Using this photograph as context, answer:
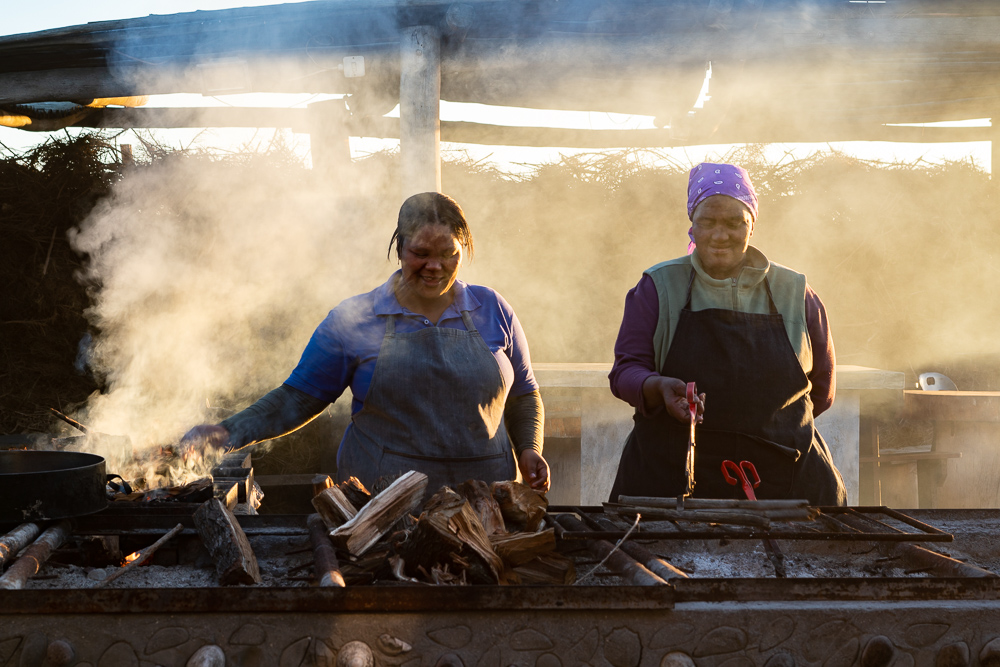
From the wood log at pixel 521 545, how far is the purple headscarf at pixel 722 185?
4.45ft

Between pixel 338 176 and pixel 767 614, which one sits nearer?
pixel 767 614

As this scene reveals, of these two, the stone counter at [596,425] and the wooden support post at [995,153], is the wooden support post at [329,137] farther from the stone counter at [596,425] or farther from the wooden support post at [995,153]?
the wooden support post at [995,153]

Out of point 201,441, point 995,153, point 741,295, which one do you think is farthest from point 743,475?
point 995,153

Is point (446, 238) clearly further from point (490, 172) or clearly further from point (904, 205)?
point (904, 205)

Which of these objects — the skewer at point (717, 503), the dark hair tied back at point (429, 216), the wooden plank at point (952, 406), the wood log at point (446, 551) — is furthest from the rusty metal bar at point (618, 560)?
the wooden plank at point (952, 406)

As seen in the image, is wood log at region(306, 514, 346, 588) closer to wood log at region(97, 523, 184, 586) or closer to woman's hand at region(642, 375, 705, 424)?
wood log at region(97, 523, 184, 586)

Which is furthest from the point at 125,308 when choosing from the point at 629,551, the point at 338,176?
the point at 629,551

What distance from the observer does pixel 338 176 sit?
5.84 metres

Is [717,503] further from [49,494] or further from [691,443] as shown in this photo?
[49,494]

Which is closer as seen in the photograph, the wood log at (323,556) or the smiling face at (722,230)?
the wood log at (323,556)

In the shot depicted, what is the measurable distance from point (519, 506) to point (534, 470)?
0.59 m

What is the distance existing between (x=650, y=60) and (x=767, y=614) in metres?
3.57

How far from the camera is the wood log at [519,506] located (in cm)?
201

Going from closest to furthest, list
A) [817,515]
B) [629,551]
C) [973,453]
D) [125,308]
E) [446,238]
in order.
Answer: [629,551], [817,515], [446,238], [973,453], [125,308]
